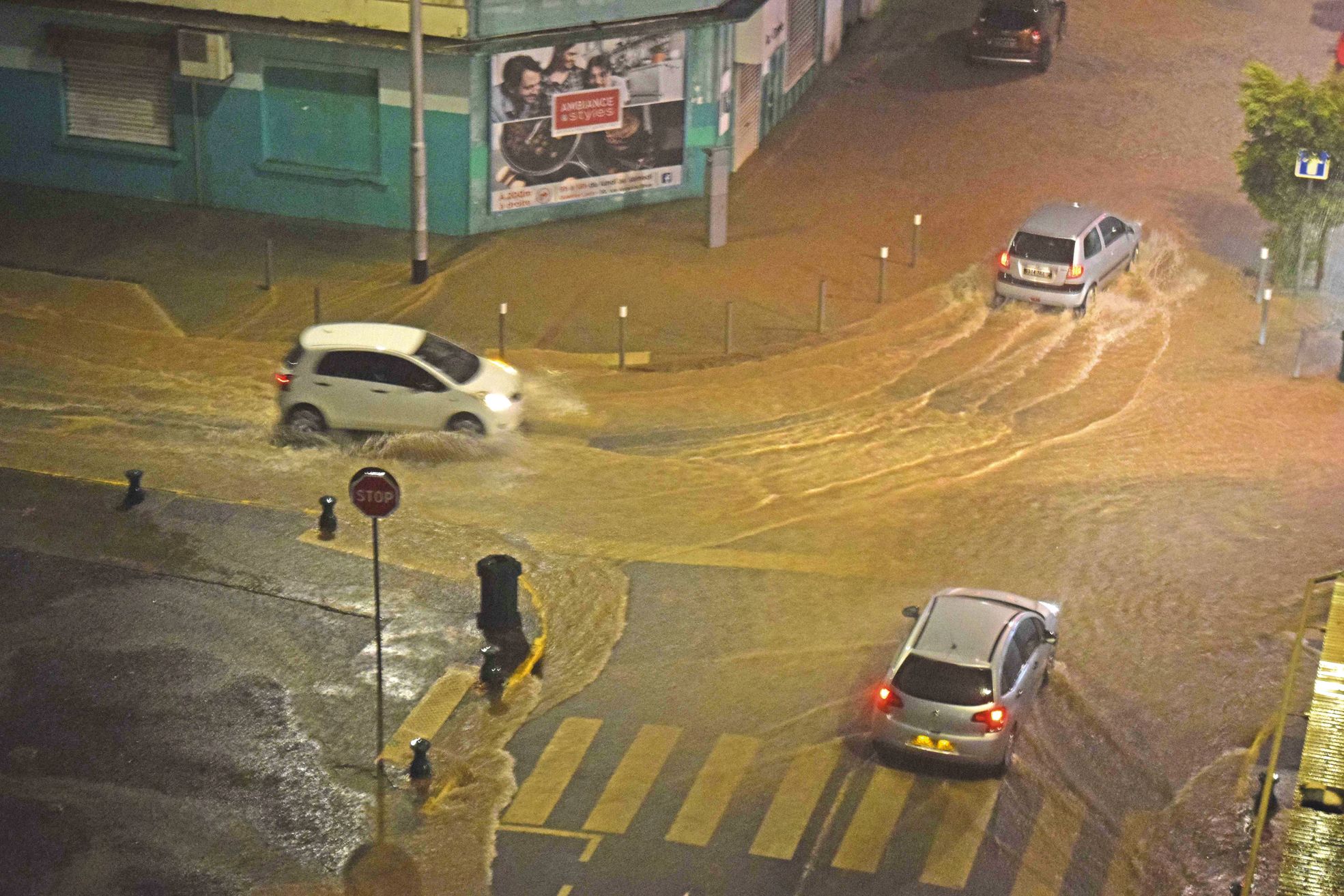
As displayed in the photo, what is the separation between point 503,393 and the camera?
71.2ft

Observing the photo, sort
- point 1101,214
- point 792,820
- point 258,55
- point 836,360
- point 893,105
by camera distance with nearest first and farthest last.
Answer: point 792,820 → point 836,360 → point 1101,214 → point 258,55 → point 893,105

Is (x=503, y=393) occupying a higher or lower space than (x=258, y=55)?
lower

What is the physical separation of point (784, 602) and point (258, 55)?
1665 cm

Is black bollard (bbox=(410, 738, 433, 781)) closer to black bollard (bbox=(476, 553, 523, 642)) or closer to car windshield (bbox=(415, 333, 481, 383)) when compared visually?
black bollard (bbox=(476, 553, 523, 642))

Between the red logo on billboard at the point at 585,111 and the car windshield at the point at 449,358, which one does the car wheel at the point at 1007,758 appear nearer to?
the car windshield at the point at 449,358

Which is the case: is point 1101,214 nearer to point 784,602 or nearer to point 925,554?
point 925,554

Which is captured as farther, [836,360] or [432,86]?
[432,86]

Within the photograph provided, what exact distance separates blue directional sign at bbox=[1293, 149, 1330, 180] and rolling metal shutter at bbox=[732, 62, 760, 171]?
1039cm

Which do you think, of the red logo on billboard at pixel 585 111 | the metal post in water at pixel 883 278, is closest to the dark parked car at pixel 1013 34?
the red logo on billboard at pixel 585 111

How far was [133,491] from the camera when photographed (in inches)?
768

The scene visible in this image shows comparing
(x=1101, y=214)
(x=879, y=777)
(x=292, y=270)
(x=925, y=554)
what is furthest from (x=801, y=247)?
(x=879, y=777)

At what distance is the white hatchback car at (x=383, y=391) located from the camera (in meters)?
21.4

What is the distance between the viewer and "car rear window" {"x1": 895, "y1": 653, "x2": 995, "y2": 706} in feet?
49.3

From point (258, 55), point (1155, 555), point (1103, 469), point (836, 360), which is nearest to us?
point (1155, 555)
